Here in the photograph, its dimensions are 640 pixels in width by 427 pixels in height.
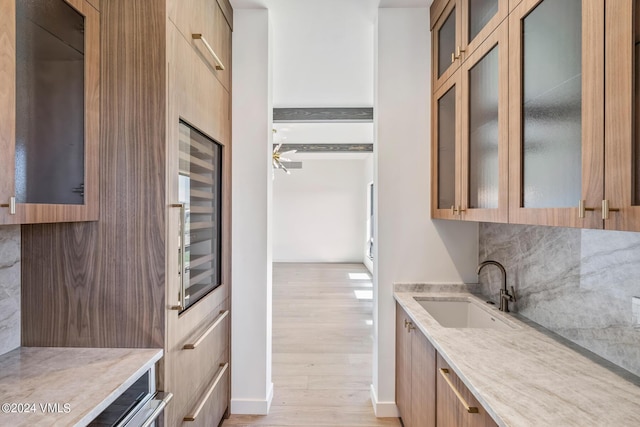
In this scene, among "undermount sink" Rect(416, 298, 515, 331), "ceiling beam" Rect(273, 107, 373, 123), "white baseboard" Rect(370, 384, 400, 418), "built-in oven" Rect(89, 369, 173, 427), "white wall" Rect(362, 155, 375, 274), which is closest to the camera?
"built-in oven" Rect(89, 369, 173, 427)

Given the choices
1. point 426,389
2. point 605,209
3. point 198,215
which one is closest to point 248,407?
point 426,389

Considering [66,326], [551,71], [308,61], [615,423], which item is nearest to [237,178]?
[66,326]

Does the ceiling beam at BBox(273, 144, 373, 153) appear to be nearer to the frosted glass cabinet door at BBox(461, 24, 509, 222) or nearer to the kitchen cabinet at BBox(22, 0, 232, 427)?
the frosted glass cabinet door at BBox(461, 24, 509, 222)

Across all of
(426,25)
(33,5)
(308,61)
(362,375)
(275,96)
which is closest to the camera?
(33,5)

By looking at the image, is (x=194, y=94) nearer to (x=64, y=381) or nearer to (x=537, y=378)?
(x=64, y=381)

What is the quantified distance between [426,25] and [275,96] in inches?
90.0

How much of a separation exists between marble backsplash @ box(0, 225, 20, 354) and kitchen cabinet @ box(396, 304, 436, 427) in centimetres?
179

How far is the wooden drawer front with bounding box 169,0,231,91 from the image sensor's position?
1585mm

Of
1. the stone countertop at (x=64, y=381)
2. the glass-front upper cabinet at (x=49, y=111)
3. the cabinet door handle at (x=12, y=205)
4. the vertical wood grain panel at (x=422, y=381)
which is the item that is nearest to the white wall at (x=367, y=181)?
the vertical wood grain panel at (x=422, y=381)

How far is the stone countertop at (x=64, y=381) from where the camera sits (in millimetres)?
942

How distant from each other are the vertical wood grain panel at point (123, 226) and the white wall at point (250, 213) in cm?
97

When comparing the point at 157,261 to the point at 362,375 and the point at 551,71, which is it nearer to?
Answer: the point at 551,71

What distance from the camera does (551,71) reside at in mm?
Result: 1142

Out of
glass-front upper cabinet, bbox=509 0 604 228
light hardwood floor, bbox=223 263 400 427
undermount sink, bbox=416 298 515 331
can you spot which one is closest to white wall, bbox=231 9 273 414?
light hardwood floor, bbox=223 263 400 427
